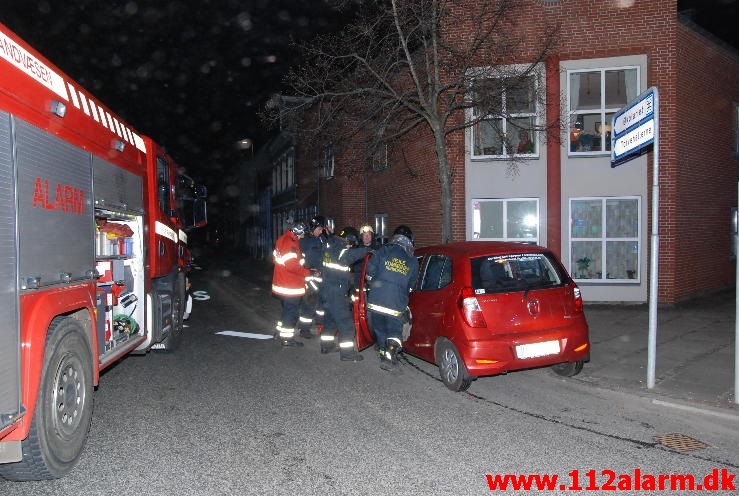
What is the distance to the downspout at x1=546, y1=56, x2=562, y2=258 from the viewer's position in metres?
13.4

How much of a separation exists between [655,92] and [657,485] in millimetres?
3800

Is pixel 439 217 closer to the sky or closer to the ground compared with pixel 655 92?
closer to the ground

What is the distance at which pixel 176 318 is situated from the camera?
866cm

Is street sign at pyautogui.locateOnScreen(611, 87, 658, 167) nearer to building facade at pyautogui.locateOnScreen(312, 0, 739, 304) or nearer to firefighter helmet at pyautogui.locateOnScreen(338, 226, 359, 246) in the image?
firefighter helmet at pyautogui.locateOnScreen(338, 226, 359, 246)

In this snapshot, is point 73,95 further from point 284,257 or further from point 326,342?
point 326,342

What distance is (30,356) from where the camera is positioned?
12.3 ft

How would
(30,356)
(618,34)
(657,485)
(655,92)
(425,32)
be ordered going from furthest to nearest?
1. (618,34)
2. (425,32)
3. (655,92)
4. (657,485)
5. (30,356)

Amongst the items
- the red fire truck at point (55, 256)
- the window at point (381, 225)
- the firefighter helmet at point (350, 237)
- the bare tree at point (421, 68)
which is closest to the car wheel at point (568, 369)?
the firefighter helmet at point (350, 237)

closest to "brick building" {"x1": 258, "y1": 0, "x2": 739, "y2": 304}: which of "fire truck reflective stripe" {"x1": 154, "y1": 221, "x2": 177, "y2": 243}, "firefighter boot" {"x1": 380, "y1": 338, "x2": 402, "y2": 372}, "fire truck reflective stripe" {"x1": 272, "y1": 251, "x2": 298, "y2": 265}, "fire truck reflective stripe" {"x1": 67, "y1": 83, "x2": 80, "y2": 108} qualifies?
"fire truck reflective stripe" {"x1": 272, "y1": 251, "x2": 298, "y2": 265}

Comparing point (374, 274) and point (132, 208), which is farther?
point (374, 274)

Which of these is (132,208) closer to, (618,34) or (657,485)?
(657,485)

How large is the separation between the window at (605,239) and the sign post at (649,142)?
275 inches

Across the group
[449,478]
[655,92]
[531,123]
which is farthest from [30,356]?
[531,123]

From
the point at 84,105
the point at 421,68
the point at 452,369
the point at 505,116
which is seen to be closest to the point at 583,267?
the point at 505,116
